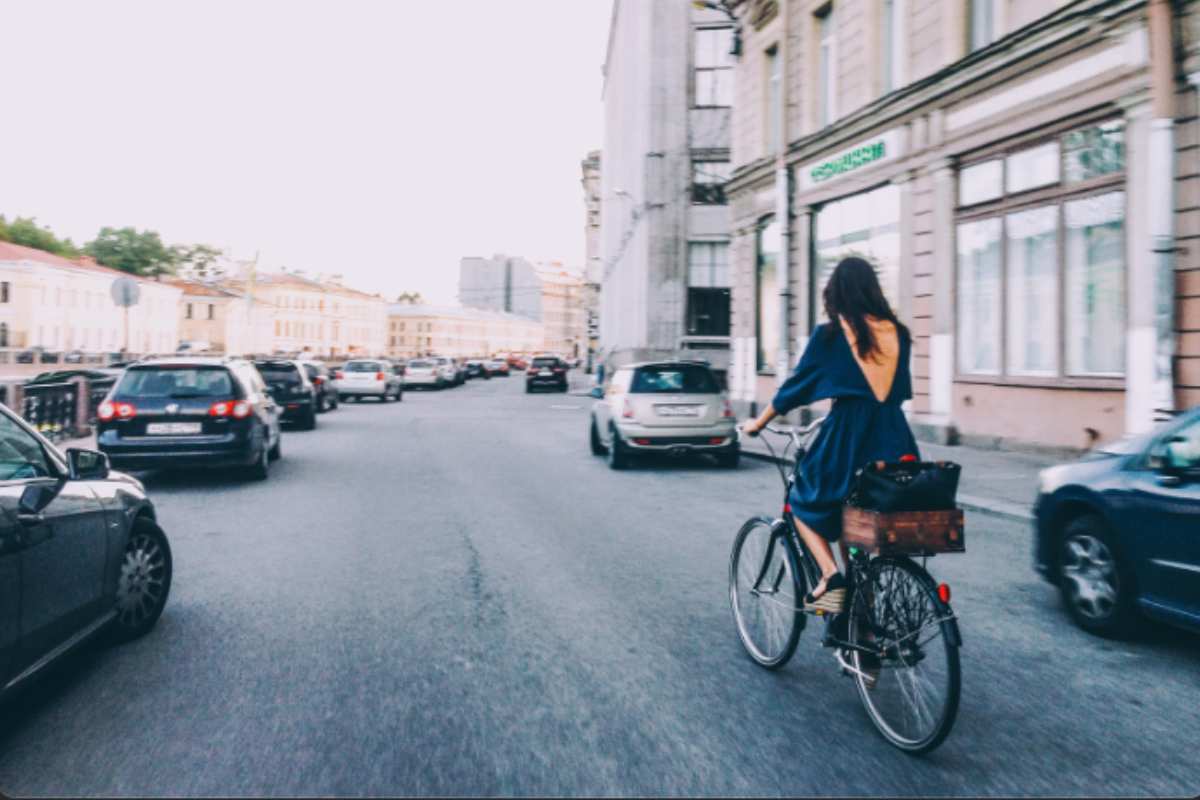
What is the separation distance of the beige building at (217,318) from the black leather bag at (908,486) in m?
121

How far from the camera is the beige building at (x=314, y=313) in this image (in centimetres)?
13450

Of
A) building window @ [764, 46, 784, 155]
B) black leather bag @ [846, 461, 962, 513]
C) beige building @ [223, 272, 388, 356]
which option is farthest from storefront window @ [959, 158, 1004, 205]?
beige building @ [223, 272, 388, 356]

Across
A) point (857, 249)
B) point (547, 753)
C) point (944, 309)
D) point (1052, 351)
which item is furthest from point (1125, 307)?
point (547, 753)

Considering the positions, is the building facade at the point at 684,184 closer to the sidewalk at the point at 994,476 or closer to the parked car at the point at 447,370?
the parked car at the point at 447,370

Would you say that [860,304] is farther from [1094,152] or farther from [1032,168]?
[1032,168]

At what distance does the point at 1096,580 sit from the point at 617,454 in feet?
29.9

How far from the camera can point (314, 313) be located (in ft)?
462

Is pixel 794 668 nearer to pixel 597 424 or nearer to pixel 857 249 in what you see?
pixel 597 424

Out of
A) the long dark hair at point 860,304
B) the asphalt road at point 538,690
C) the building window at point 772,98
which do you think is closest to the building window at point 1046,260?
the asphalt road at point 538,690

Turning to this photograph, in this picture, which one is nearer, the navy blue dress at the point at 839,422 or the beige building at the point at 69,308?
the navy blue dress at the point at 839,422

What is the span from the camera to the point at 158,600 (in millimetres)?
5770

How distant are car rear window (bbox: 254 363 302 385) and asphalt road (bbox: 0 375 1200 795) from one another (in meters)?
14.7

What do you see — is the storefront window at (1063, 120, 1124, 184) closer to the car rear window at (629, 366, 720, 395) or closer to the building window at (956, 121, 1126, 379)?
the building window at (956, 121, 1126, 379)

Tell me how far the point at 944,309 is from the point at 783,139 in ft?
16.2
